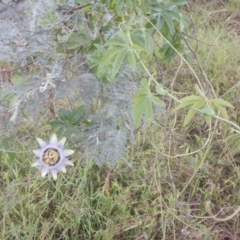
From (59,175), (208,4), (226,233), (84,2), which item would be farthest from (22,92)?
(208,4)

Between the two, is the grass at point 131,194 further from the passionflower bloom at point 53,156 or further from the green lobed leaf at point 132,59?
the green lobed leaf at point 132,59

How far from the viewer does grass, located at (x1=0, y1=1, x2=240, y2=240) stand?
1296mm

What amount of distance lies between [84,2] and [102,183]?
597 mm

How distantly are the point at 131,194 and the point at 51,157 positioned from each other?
0.54 metres

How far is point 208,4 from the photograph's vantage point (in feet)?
7.68

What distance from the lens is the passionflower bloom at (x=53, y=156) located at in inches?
35.7

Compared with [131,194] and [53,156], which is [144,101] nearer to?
[53,156]

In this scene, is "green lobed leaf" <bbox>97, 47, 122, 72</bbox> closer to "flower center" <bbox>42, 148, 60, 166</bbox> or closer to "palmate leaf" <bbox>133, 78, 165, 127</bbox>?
"palmate leaf" <bbox>133, 78, 165, 127</bbox>

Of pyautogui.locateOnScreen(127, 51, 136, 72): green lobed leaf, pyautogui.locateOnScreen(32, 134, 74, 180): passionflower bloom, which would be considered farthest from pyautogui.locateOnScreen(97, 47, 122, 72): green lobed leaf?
pyautogui.locateOnScreen(32, 134, 74, 180): passionflower bloom

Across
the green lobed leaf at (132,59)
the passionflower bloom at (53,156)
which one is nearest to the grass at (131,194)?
the passionflower bloom at (53,156)

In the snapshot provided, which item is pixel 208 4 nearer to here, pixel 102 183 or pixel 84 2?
pixel 102 183

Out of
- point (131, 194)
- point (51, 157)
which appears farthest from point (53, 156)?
point (131, 194)

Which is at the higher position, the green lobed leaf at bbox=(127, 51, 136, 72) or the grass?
the green lobed leaf at bbox=(127, 51, 136, 72)

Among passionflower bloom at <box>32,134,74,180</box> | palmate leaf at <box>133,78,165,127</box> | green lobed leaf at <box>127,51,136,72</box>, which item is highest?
green lobed leaf at <box>127,51,136,72</box>
